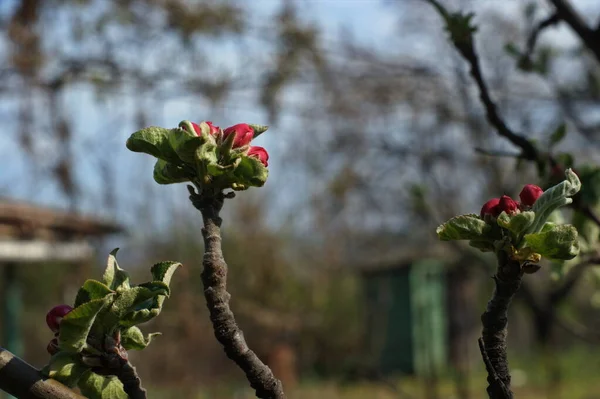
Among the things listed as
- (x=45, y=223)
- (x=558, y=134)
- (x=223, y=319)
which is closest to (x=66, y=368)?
(x=223, y=319)

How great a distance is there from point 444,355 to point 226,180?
47.1ft

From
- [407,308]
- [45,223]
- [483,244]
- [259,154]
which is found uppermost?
[407,308]

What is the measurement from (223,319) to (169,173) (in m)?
0.16

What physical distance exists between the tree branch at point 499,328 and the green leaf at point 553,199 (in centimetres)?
5

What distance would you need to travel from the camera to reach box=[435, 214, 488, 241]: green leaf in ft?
2.62

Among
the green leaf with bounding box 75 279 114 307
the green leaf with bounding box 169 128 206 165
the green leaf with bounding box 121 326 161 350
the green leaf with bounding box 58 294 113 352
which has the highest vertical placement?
the green leaf with bounding box 169 128 206 165

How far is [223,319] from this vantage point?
29.9 inches

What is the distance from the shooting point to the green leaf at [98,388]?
0.78 metres

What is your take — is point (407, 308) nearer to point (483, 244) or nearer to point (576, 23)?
point (576, 23)

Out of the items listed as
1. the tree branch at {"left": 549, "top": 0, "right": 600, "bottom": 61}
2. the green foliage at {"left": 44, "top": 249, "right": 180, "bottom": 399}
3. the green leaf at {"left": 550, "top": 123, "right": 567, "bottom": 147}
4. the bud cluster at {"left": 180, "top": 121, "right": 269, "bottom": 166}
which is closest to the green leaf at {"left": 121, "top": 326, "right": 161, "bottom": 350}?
the green foliage at {"left": 44, "top": 249, "right": 180, "bottom": 399}

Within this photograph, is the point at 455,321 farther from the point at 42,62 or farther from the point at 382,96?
the point at 42,62

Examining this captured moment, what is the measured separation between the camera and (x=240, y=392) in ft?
29.6

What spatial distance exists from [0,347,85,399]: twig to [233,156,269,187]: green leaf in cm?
26

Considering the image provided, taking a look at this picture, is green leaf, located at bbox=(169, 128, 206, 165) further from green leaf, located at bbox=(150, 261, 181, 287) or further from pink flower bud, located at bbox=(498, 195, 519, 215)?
pink flower bud, located at bbox=(498, 195, 519, 215)
